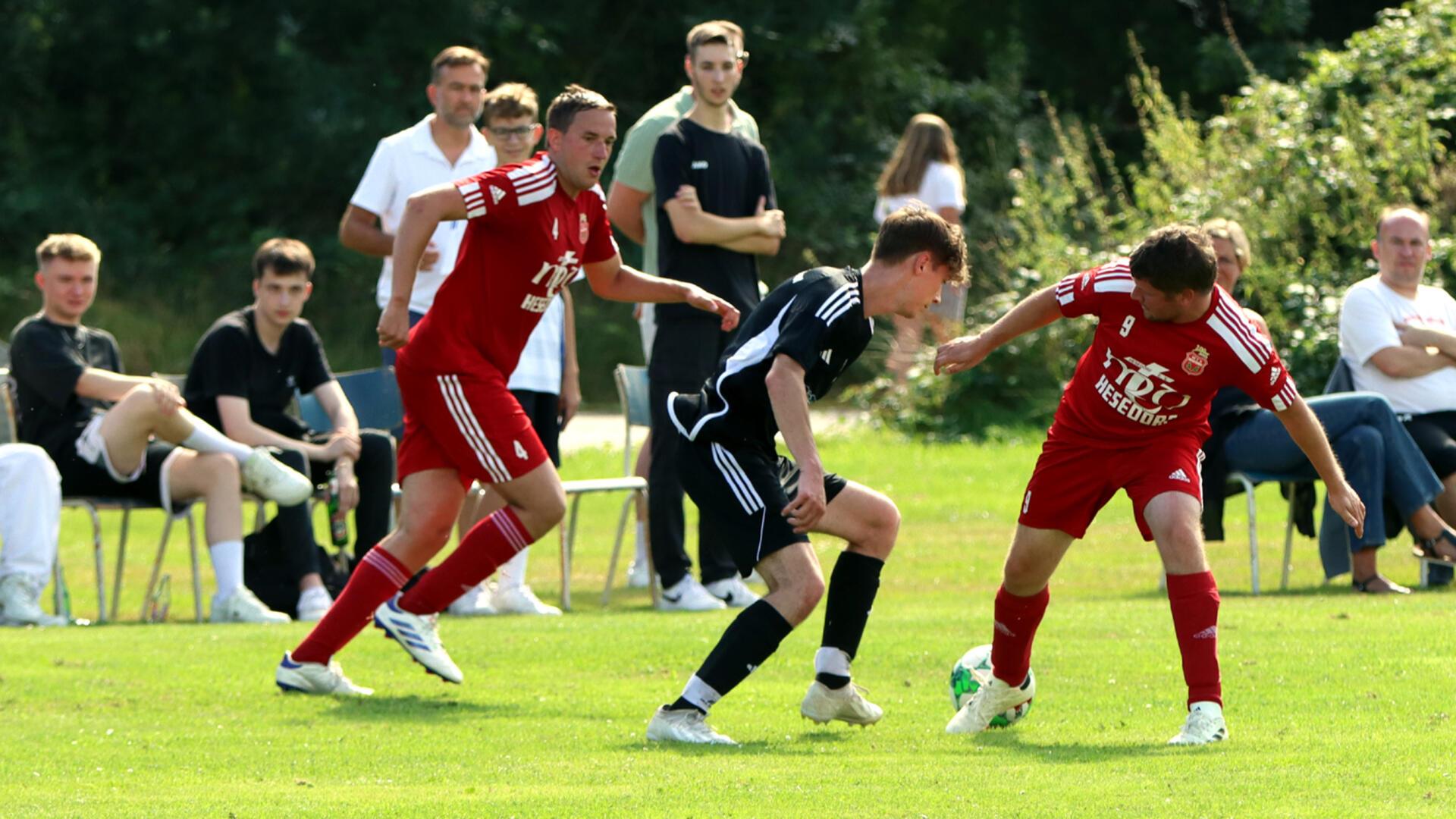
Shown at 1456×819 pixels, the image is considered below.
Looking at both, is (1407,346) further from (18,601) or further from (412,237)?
(18,601)

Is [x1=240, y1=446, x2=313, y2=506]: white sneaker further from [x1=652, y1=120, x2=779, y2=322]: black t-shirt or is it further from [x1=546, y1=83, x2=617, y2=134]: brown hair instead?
[x1=546, y1=83, x2=617, y2=134]: brown hair

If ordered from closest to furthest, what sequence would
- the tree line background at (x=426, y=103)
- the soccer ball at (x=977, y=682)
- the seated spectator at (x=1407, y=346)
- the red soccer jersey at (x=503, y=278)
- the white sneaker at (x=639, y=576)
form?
1. the soccer ball at (x=977, y=682)
2. the red soccer jersey at (x=503, y=278)
3. the seated spectator at (x=1407, y=346)
4. the white sneaker at (x=639, y=576)
5. the tree line background at (x=426, y=103)

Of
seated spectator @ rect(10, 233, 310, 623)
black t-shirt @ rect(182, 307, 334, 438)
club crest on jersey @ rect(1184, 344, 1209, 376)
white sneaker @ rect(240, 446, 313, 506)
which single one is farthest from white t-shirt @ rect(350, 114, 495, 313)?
club crest on jersey @ rect(1184, 344, 1209, 376)

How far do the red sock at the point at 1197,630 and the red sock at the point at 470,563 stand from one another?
249 cm

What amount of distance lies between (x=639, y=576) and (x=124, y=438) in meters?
2.99

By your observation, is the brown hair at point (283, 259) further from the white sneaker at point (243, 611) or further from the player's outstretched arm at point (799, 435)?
the player's outstretched arm at point (799, 435)

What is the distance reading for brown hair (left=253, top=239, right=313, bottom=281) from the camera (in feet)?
34.1

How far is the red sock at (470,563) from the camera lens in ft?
24.5

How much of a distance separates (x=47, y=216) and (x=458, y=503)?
2035cm

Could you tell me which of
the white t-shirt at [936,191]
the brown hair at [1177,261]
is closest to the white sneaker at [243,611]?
the brown hair at [1177,261]

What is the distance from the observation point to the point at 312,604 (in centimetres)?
995

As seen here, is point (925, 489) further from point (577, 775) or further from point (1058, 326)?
point (577, 775)

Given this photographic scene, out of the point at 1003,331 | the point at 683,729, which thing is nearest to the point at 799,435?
the point at 1003,331

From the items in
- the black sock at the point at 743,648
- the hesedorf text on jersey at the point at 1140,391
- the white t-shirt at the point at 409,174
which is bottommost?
the black sock at the point at 743,648
